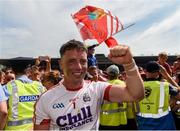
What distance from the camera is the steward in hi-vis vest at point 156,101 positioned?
571cm

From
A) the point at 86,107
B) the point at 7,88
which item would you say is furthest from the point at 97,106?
the point at 7,88

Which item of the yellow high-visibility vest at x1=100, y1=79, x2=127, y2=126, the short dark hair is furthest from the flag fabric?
the short dark hair

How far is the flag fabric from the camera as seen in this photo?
8.16 meters

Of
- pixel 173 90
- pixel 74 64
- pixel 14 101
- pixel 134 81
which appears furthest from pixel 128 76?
pixel 173 90

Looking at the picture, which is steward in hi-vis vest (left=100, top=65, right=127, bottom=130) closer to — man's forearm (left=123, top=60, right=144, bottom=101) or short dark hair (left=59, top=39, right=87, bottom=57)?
short dark hair (left=59, top=39, right=87, bottom=57)

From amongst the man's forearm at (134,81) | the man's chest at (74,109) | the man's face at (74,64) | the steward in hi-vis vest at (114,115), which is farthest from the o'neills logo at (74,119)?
the steward in hi-vis vest at (114,115)

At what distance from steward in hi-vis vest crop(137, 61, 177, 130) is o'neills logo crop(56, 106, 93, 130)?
304 cm

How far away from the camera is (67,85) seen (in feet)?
9.69

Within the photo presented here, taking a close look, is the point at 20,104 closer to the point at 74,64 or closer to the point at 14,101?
the point at 14,101

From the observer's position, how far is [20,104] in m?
5.23

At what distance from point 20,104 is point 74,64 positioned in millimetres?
2616

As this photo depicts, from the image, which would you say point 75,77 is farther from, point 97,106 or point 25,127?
point 25,127

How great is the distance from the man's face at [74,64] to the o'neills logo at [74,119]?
26cm

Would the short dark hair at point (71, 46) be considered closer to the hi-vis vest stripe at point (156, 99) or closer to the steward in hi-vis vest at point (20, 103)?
the steward in hi-vis vest at point (20, 103)
